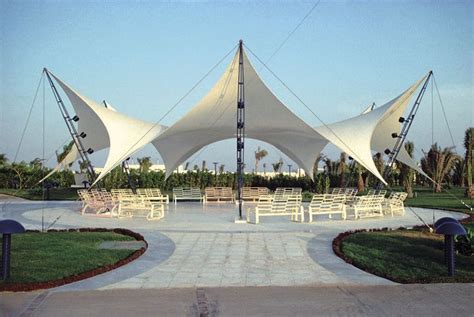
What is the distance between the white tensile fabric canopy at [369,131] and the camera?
1483 centimetres

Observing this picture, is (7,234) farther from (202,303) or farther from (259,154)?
(259,154)

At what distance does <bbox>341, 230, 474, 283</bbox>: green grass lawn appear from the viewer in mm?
7027

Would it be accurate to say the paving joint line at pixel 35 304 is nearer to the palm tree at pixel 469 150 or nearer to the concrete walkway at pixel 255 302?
the concrete walkway at pixel 255 302

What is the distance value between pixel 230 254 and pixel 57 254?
298 cm

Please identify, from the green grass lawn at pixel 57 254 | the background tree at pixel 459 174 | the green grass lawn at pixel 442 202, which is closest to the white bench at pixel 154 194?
the green grass lawn at pixel 57 254

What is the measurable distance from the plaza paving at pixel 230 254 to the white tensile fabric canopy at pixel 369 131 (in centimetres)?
209

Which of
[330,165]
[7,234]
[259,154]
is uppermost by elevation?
[259,154]

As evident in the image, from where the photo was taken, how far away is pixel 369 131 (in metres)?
15.8

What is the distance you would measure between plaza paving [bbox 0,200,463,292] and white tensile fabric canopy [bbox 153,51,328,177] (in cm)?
361

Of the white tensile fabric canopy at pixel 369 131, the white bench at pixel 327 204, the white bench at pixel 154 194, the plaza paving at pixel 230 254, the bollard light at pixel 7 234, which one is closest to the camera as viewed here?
the bollard light at pixel 7 234

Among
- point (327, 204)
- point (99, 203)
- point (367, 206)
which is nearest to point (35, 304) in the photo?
point (327, 204)

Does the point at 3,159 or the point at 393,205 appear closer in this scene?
the point at 393,205

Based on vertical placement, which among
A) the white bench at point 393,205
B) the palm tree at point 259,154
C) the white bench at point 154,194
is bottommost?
the white bench at point 393,205

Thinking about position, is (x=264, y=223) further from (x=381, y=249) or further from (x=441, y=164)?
(x=441, y=164)
